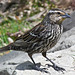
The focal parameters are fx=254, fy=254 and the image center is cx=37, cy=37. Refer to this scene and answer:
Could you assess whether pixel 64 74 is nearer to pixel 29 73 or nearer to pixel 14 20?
pixel 29 73

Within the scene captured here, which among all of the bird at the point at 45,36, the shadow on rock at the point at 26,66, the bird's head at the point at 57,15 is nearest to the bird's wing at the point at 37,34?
the bird at the point at 45,36

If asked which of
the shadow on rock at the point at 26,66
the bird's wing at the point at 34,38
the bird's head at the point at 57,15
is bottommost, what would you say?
the shadow on rock at the point at 26,66

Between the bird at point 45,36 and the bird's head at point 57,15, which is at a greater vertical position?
the bird's head at point 57,15

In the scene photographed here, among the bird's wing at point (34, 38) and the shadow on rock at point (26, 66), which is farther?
the shadow on rock at point (26, 66)

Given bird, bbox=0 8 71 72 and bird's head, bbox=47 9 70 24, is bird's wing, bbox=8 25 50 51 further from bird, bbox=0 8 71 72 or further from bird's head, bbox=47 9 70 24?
bird's head, bbox=47 9 70 24

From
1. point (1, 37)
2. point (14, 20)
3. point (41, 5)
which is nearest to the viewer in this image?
point (1, 37)

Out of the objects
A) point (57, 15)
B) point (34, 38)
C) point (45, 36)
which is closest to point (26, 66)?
point (34, 38)

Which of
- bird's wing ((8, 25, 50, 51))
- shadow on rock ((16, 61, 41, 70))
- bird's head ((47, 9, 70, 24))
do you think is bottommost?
shadow on rock ((16, 61, 41, 70))

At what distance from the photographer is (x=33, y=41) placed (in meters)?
4.65

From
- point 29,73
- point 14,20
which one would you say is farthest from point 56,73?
point 14,20

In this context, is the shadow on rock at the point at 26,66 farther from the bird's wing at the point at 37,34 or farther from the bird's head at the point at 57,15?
the bird's head at the point at 57,15

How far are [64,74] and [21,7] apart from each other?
7.01 metres

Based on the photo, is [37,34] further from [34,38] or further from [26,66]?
[26,66]

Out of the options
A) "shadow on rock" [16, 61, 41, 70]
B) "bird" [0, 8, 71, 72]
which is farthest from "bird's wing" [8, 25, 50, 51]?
"shadow on rock" [16, 61, 41, 70]
